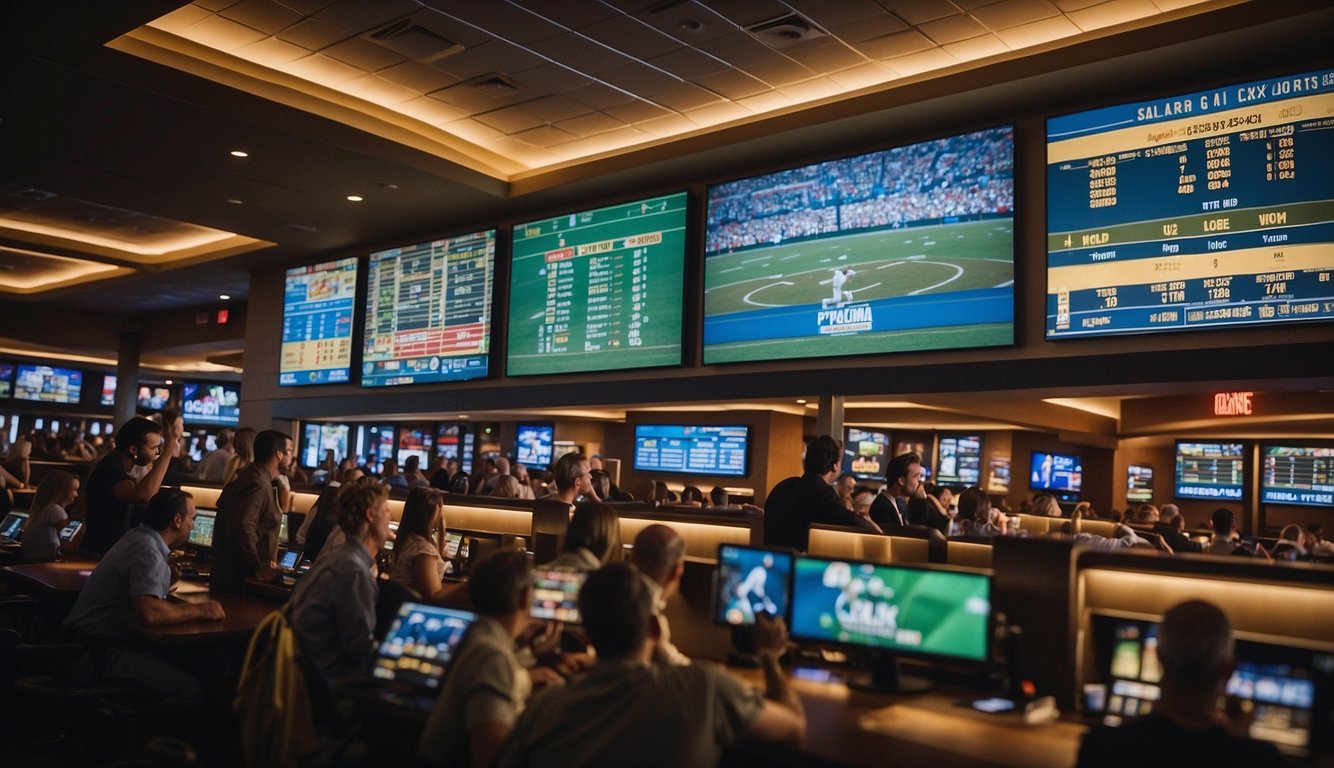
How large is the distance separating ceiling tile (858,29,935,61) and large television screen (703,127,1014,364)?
0.63 metres

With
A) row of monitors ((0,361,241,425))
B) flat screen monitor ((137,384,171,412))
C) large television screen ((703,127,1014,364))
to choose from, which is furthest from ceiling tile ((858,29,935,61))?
flat screen monitor ((137,384,171,412))

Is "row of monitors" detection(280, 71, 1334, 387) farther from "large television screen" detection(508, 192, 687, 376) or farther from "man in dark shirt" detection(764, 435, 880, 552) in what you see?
"man in dark shirt" detection(764, 435, 880, 552)

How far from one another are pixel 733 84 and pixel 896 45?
3.84 feet

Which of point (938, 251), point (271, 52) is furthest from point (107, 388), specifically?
point (938, 251)

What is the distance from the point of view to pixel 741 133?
717cm

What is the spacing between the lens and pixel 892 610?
10.9 ft

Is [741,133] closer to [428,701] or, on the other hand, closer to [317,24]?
[317,24]

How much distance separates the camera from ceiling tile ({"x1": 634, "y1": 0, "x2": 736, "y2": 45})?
18.7 feet

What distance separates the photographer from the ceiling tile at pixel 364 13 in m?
5.94

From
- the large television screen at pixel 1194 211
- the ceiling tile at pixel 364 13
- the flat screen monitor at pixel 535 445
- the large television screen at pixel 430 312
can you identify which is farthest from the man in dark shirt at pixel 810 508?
the flat screen monitor at pixel 535 445

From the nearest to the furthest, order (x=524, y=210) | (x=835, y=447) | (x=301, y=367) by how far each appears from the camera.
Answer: (x=835, y=447)
(x=524, y=210)
(x=301, y=367)

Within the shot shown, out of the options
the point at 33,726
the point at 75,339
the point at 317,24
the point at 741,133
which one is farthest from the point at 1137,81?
the point at 75,339

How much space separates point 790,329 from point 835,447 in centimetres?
220

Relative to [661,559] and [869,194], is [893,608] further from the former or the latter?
[869,194]
